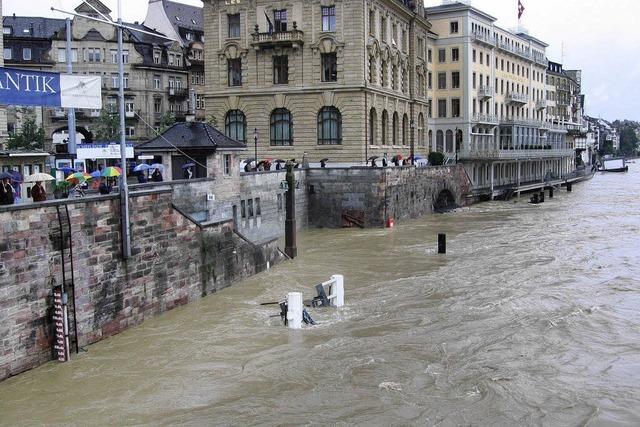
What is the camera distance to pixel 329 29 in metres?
52.8

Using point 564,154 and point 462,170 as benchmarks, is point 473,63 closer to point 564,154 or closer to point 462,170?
point 462,170

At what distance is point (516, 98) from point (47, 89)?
281ft

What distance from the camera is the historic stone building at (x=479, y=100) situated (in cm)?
8219

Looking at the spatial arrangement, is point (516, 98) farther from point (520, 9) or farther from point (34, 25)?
point (34, 25)

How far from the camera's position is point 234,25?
55.0 metres

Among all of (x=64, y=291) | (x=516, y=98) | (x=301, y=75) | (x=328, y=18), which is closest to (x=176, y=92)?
(x=301, y=75)

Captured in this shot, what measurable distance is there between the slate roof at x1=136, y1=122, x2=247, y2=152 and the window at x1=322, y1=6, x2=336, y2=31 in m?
21.1

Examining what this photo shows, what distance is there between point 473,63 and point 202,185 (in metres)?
57.6

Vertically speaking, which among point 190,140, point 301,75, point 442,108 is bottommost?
point 190,140

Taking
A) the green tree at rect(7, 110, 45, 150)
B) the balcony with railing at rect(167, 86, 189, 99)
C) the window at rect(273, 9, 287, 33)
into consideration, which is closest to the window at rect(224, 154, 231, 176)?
Answer: the window at rect(273, 9, 287, 33)

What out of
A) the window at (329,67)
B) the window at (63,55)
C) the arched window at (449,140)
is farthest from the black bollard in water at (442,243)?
the arched window at (449,140)

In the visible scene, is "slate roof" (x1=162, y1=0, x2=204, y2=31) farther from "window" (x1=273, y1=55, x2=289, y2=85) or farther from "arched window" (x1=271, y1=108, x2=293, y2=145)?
"arched window" (x1=271, y1=108, x2=293, y2=145)

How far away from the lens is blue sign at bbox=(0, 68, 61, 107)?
59.4 feet

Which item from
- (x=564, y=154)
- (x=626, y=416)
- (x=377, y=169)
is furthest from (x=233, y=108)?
(x=564, y=154)
